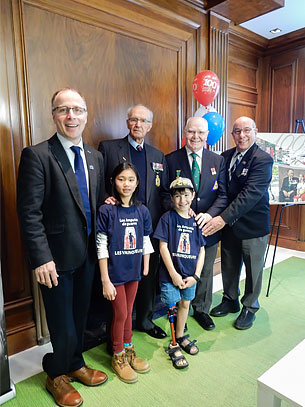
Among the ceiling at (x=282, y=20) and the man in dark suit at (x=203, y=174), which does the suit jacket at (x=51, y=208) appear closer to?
the man in dark suit at (x=203, y=174)

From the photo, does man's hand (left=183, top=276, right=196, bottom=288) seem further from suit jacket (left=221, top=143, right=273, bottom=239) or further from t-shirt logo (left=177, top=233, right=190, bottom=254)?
suit jacket (left=221, top=143, right=273, bottom=239)

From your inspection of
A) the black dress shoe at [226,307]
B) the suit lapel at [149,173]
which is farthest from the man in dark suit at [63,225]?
the black dress shoe at [226,307]

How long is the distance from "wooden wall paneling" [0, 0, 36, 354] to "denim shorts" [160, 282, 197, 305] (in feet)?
3.27

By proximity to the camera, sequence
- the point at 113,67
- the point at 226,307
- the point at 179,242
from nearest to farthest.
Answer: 1. the point at 179,242
2. the point at 113,67
3. the point at 226,307

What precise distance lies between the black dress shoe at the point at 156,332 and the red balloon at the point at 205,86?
2.01 metres

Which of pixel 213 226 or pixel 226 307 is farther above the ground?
pixel 213 226

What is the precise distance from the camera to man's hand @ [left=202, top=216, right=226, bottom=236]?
85.3 inches

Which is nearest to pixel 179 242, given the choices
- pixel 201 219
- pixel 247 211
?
pixel 201 219

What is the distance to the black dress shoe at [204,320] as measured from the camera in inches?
92.0

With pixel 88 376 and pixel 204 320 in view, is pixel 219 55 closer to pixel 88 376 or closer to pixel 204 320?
pixel 204 320

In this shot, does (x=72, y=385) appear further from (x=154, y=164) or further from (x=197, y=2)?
(x=197, y=2)

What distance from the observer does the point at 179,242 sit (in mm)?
1979

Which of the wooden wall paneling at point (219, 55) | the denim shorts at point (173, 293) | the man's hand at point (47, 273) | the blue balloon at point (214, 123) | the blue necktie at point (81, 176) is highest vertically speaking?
the wooden wall paneling at point (219, 55)

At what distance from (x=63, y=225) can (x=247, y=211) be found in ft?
4.59
